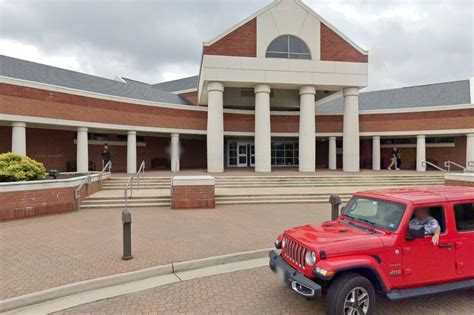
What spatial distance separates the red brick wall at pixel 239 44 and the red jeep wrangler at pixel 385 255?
59.4ft

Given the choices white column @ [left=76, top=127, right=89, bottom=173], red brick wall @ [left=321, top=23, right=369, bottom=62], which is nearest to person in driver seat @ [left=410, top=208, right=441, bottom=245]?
white column @ [left=76, top=127, right=89, bottom=173]

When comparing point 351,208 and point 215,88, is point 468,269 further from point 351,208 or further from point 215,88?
point 215,88

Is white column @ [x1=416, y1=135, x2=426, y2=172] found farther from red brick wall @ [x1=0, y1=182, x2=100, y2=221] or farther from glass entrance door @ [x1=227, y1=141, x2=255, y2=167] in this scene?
red brick wall @ [x1=0, y1=182, x2=100, y2=221]

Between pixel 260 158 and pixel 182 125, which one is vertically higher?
pixel 182 125

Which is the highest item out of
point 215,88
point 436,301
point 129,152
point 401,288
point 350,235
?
→ point 215,88

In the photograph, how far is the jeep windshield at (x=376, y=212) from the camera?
12.1 feet

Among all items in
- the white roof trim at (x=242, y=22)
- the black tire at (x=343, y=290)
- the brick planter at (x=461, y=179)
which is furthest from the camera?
the white roof trim at (x=242, y=22)

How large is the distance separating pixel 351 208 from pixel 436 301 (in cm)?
159

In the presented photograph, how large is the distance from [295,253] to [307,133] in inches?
709

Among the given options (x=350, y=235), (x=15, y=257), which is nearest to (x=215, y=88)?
(x=15, y=257)

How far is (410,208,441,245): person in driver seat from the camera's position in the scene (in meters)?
3.58

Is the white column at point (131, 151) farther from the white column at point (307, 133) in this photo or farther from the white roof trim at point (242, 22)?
the white column at point (307, 133)

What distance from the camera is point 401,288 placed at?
→ 3.49 meters

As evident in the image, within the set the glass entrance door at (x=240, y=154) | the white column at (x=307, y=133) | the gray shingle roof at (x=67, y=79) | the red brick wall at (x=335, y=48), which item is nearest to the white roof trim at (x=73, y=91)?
the gray shingle roof at (x=67, y=79)
